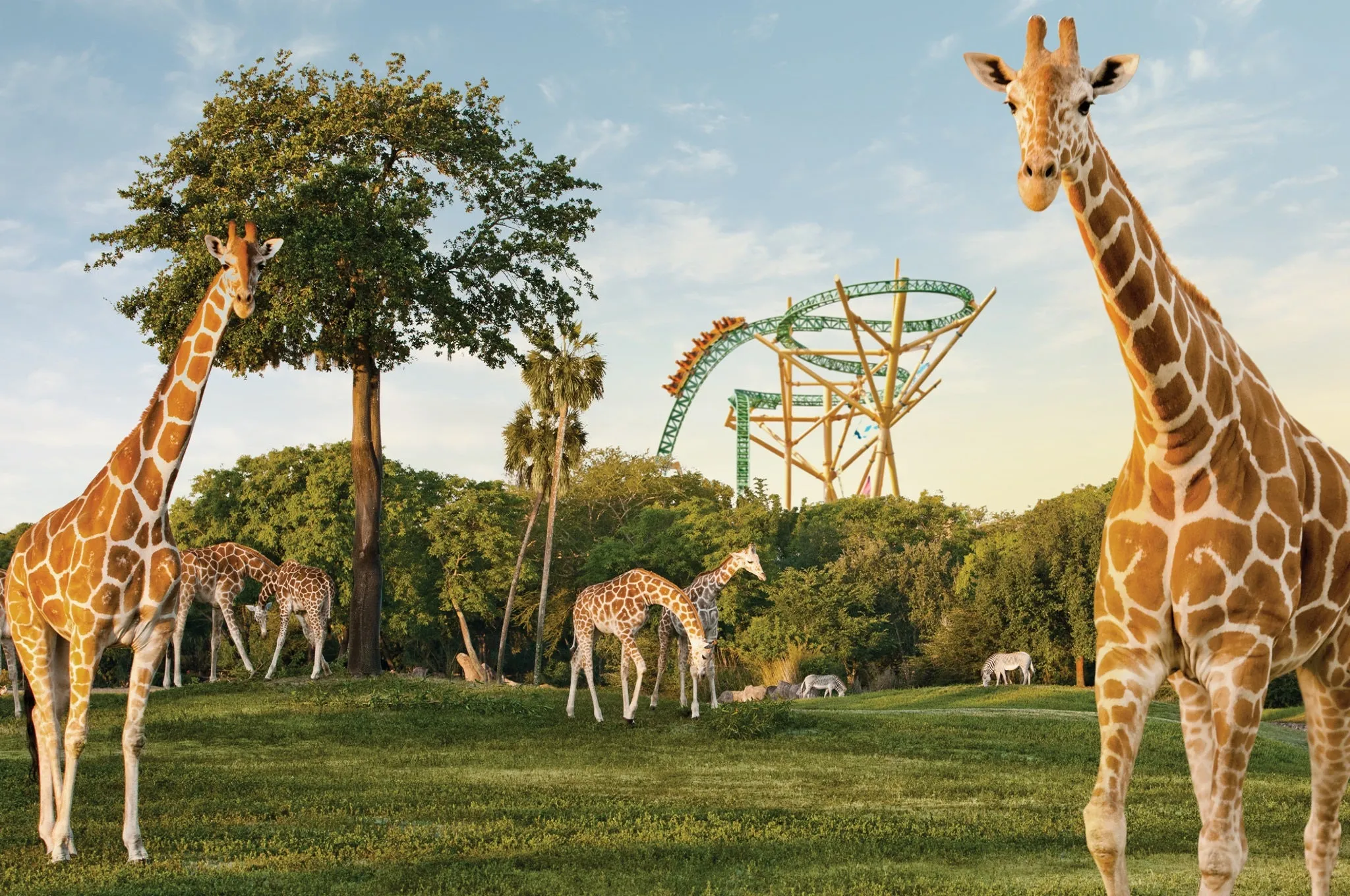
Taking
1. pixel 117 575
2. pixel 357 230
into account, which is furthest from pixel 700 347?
pixel 117 575

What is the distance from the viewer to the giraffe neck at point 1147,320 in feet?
16.8

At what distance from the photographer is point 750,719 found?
1762 centimetres

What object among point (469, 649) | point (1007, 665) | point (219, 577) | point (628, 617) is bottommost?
point (1007, 665)

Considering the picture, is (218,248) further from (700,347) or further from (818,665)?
(700,347)

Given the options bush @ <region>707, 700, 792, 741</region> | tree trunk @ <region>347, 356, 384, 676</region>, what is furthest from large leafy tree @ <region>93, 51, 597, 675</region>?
bush @ <region>707, 700, 792, 741</region>

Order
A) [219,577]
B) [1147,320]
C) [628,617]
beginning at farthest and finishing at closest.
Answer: [219,577] → [628,617] → [1147,320]

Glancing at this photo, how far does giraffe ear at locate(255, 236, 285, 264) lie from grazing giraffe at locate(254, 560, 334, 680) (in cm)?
1536

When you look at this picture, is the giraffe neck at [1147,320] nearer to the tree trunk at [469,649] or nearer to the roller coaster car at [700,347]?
the tree trunk at [469,649]

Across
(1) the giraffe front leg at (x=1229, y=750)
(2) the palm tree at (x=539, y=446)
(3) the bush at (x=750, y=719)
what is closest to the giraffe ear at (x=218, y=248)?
(1) the giraffe front leg at (x=1229, y=750)

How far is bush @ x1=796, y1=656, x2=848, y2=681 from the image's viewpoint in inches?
1591

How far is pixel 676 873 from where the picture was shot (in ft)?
26.7

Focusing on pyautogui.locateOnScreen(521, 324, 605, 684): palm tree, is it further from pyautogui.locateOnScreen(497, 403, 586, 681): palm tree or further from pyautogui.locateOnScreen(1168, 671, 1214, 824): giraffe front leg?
pyautogui.locateOnScreen(1168, 671, 1214, 824): giraffe front leg

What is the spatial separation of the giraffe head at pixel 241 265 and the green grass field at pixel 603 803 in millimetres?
4266

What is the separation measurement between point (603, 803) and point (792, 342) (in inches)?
1949
